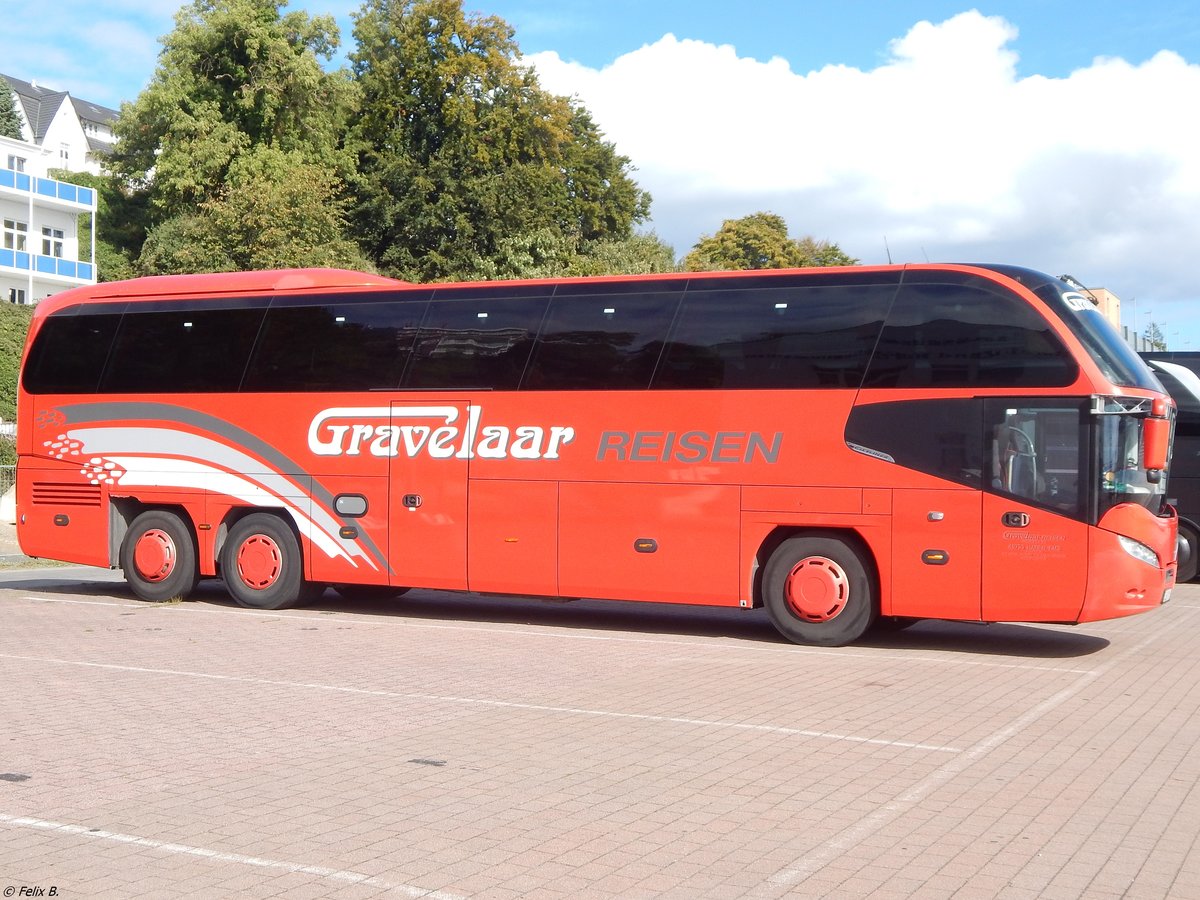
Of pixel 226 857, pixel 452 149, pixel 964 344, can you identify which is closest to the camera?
pixel 226 857

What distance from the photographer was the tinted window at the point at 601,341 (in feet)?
47.3

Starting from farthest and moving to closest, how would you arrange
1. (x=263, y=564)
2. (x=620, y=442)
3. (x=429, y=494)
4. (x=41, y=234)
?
(x=41, y=234), (x=263, y=564), (x=429, y=494), (x=620, y=442)

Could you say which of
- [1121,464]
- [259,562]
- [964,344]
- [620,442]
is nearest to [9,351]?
[259,562]

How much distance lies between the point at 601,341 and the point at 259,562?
5189 millimetres

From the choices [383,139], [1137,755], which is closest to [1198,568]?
[1137,755]

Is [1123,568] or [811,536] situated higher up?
[811,536]

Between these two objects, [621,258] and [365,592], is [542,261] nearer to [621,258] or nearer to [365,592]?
[621,258]

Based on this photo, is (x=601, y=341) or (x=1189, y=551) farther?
(x=1189, y=551)

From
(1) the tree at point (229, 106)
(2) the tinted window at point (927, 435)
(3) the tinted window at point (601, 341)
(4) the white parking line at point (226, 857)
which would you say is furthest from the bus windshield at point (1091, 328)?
(1) the tree at point (229, 106)

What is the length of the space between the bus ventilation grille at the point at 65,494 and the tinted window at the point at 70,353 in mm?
1213

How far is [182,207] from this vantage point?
170 ft

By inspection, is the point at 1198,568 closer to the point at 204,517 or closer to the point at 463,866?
the point at 204,517

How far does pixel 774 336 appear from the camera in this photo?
13.8 metres

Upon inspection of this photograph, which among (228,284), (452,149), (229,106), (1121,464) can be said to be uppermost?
(229,106)
